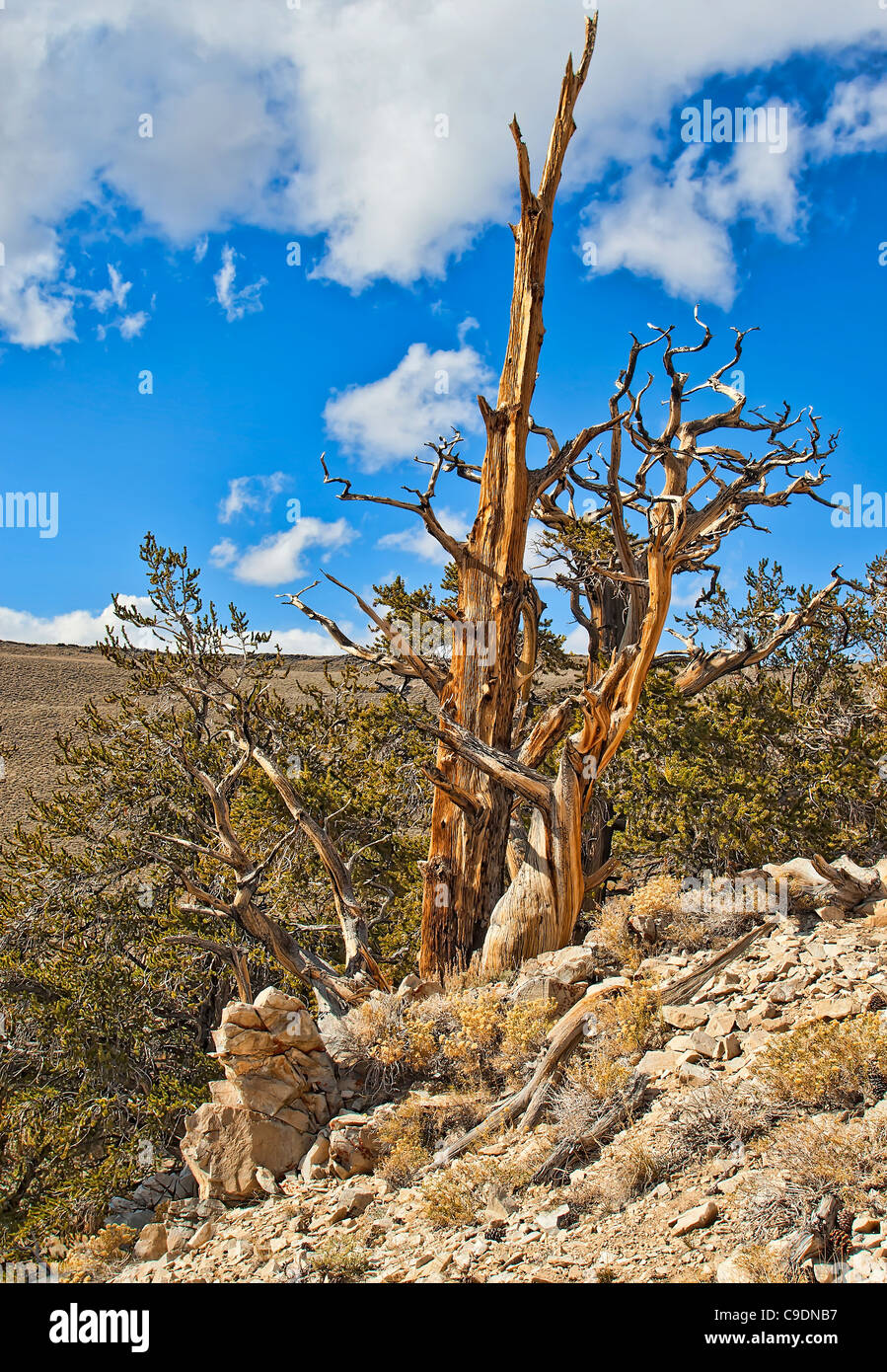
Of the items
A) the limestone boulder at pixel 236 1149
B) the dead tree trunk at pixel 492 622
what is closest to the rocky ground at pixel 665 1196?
the limestone boulder at pixel 236 1149

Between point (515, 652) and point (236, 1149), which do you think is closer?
point (236, 1149)

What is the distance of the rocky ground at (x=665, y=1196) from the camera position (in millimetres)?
3309

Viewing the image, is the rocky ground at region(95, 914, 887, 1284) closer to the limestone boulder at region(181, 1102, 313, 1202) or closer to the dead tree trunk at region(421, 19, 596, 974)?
the limestone boulder at region(181, 1102, 313, 1202)

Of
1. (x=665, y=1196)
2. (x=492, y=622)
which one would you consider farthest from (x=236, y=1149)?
(x=492, y=622)

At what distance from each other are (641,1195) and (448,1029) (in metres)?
2.50

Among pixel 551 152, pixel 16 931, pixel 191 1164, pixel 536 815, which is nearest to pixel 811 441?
pixel 551 152

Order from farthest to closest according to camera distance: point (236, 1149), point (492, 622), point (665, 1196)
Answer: point (492, 622), point (236, 1149), point (665, 1196)

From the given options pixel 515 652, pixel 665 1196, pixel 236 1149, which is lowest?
pixel 236 1149

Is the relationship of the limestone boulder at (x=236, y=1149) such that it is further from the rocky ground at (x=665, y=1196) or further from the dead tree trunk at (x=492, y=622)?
the dead tree trunk at (x=492, y=622)

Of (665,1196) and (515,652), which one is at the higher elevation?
(515,652)

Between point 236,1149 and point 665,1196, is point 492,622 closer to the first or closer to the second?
point 236,1149

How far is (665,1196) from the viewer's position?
12.6ft

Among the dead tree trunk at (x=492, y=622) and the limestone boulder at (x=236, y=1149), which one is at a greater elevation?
the dead tree trunk at (x=492, y=622)

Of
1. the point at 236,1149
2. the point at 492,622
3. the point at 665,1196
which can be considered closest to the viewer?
the point at 665,1196
